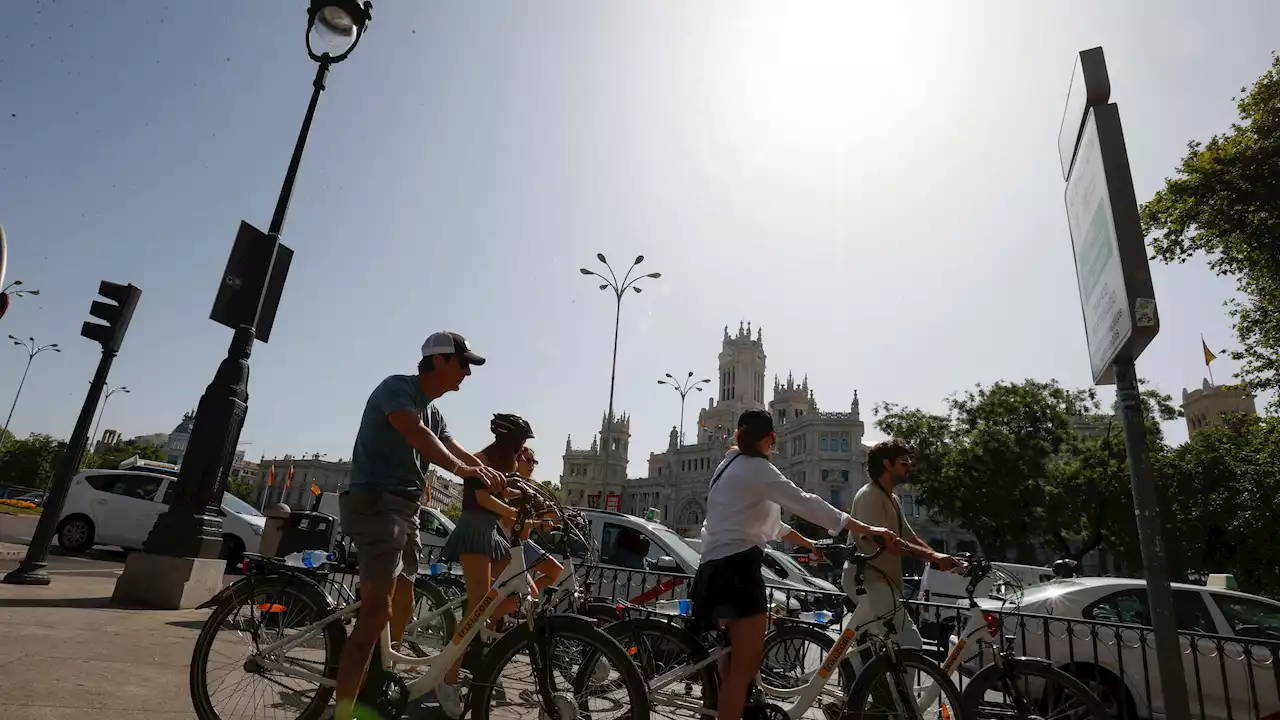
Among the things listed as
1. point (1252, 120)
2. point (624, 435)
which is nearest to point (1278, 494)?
point (1252, 120)

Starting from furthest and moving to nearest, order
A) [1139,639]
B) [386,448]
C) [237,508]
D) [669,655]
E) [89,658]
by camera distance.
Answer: [237,508]
[1139,639]
[89,658]
[669,655]
[386,448]

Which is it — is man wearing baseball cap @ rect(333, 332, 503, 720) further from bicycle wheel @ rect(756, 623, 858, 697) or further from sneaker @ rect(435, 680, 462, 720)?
bicycle wheel @ rect(756, 623, 858, 697)

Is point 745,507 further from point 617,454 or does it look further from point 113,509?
point 617,454

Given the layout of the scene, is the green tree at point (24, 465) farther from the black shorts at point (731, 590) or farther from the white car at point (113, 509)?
the black shorts at point (731, 590)

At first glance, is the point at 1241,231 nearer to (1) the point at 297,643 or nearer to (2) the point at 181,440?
(1) the point at 297,643

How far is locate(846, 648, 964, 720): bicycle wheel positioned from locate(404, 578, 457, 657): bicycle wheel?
242cm

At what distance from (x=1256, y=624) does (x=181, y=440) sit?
179024 millimetres

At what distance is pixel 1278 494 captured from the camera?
671 inches

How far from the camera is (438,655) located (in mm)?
3227

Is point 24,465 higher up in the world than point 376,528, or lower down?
higher up

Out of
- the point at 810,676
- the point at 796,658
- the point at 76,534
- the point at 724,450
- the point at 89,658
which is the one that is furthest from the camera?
the point at 724,450

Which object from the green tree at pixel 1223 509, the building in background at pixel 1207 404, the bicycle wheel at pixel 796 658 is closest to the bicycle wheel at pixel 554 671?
the bicycle wheel at pixel 796 658

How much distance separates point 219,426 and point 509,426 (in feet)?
11.7

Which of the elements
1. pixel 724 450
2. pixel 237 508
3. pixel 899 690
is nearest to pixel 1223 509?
pixel 899 690
